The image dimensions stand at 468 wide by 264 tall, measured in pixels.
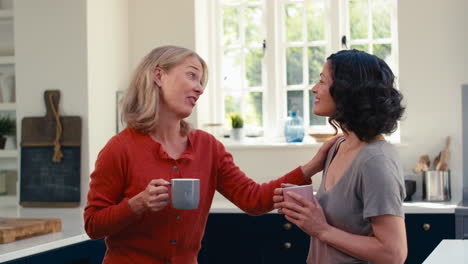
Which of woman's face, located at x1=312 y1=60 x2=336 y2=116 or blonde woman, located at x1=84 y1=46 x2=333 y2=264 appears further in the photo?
blonde woman, located at x1=84 y1=46 x2=333 y2=264

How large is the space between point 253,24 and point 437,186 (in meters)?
1.93

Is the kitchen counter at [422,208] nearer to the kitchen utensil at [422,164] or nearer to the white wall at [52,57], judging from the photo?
the kitchen utensil at [422,164]

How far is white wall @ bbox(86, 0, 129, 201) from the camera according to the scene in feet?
14.4

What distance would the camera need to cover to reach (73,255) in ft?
9.91

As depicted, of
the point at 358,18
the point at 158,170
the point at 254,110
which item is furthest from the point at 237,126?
the point at 158,170

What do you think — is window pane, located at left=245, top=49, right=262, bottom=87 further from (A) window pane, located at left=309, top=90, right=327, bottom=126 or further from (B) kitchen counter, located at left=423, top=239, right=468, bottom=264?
(B) kitchen counter, located at left=423, top=239, right=468, bottom=264

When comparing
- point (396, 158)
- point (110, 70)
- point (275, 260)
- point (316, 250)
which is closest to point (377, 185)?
point (396, 158)

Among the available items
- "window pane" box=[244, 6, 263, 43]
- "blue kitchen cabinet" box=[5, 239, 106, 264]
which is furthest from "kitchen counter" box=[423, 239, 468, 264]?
"window pane" box=[244, 6, 263, 43]

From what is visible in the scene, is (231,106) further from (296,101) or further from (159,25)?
(159,25)

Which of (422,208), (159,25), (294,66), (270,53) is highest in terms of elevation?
(159,25)

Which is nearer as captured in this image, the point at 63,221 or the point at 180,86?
the point at 180,86

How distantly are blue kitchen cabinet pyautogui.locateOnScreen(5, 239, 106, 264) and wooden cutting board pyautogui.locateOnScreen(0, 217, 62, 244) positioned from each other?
0.17m

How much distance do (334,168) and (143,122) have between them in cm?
65

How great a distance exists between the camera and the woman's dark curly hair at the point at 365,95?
5.72ft
